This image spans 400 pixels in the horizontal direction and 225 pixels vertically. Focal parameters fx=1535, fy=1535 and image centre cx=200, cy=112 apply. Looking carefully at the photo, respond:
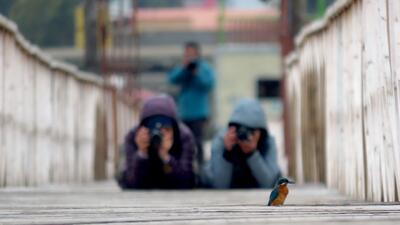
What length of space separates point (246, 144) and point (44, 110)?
10.8ft

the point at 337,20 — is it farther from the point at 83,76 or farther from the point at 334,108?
the point at 83,76

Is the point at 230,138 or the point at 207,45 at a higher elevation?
the point at 207,45

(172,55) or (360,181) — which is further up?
(172,55)

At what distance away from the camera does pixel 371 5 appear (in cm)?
904

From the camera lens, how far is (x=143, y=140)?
12.4 meters

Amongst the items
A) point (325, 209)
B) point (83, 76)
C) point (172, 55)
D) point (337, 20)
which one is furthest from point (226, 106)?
point (325, 209)

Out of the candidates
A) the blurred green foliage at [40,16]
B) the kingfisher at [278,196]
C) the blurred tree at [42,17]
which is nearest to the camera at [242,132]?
the blurred green foliage at [40,16]

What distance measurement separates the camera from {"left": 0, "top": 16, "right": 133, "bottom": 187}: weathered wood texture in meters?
12.4

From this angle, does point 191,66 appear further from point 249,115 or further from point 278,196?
point 278,196

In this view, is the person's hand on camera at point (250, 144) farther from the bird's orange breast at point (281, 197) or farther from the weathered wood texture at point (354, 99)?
the bird's orange breast at point (281, 197)

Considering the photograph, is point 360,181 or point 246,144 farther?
point 246,144

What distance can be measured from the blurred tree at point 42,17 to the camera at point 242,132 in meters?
3.01

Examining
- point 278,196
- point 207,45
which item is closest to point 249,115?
point 278,196

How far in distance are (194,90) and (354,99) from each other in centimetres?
948
